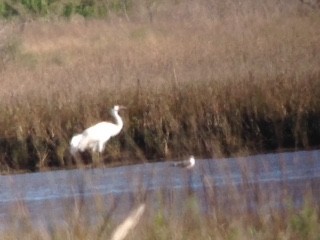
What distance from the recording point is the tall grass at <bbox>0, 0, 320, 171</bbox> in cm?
1466

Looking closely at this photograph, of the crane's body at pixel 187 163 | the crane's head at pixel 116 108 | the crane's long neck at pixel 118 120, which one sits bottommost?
the crane's body at pixel 187 163

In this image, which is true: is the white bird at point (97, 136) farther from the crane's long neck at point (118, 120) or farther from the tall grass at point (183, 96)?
the tall grass at point (183, 96)

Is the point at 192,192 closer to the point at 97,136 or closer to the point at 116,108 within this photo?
the point at 97,136

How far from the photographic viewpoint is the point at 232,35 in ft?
72.9

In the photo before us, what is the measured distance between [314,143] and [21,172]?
142 inches

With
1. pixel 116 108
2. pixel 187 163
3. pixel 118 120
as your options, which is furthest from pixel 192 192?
pixel 116 108

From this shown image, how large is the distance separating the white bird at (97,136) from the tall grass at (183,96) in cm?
19

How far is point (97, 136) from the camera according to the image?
49.2ft

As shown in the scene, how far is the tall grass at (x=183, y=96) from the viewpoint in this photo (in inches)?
577

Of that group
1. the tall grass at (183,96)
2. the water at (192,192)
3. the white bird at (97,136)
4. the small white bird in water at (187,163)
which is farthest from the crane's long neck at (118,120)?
the water at (192,192)

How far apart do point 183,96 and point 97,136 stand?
133 centimetres

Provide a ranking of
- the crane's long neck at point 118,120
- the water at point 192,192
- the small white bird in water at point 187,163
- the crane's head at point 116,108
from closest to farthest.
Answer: the water at point 192,192, the small white bird in water at point 187,163, the crane's long neck at point 118,120, the crane's head at point 116,108

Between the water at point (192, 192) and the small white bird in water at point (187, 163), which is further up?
the water at point (192, 192)

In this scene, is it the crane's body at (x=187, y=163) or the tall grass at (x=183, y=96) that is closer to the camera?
the crane's body at (x=187, y=163)
